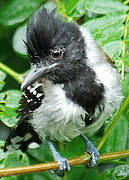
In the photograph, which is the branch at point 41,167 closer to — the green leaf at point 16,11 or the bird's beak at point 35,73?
the bird's beak at point 35,73

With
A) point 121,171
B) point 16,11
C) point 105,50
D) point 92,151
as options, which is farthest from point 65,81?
point 16,11

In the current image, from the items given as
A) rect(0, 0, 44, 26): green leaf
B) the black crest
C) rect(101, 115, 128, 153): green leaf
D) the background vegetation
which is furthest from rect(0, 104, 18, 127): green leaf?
rect(0, 0, 44, 26): green leaf

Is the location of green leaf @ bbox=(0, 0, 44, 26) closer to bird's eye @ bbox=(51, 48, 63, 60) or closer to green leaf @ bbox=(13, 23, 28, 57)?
green leaf @ bbox=(13, 23, 28, 57)

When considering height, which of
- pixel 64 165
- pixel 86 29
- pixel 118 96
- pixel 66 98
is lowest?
pixel 64 165

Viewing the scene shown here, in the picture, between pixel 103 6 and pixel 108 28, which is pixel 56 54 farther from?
pixel 103 6

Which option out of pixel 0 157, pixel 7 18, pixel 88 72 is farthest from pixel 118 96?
pixel 7 18

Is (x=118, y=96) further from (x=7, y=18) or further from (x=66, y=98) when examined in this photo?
(x=7, y=18)
